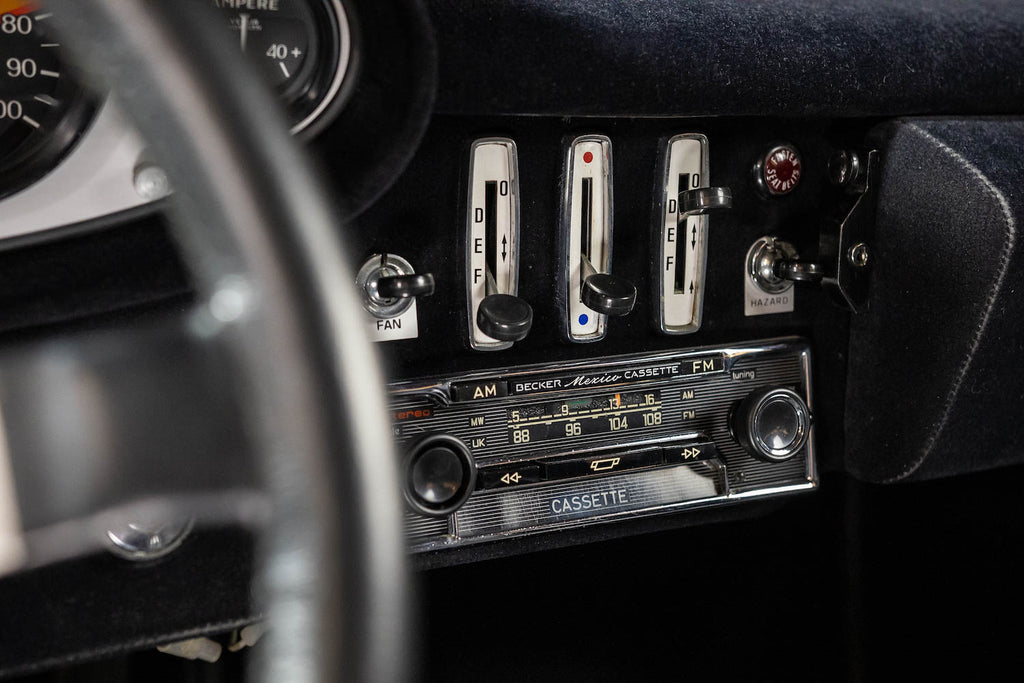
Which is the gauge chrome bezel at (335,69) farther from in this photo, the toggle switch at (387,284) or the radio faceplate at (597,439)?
the radio faceplate at (597,439)

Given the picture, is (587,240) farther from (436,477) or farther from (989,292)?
(989,292)

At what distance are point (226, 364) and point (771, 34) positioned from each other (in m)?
0.71

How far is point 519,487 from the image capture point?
91 centimetres

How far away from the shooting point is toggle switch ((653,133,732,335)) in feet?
3.03

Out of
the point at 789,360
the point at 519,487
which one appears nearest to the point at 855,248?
the point at 789,360

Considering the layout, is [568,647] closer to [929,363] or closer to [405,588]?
[929,363]

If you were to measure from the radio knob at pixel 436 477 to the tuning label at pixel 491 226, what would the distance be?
0.11m

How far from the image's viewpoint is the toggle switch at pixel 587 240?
88 cm

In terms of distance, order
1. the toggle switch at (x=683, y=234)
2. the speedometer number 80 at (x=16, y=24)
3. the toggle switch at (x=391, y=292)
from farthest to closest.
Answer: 1. the toggle switch at (x=683, y=234)
2. the toggle switch at (x=391, y=292)
3. the speedometer number 80 at (x=16, y=24)

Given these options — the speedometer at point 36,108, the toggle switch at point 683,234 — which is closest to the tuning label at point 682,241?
the toggle switch at point 683,234

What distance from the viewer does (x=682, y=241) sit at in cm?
95

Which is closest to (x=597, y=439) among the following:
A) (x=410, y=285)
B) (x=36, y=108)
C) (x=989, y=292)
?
(x=410, y=285)

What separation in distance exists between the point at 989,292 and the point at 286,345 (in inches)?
33.3

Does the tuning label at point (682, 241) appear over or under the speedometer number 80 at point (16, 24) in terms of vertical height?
under
